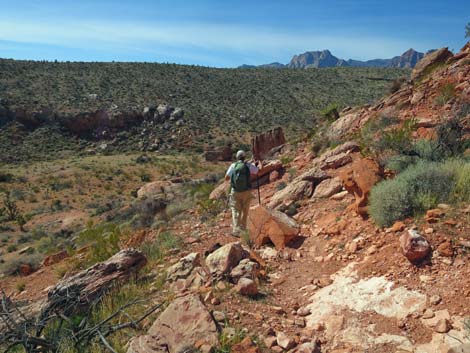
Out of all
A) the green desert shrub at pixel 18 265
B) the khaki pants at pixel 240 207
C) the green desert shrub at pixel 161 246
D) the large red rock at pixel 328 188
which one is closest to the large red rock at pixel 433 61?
the large red rock at pixel 328 188

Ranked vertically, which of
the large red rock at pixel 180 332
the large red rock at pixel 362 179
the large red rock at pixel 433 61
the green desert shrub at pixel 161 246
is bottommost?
the green desert shrub at pixel 161 246

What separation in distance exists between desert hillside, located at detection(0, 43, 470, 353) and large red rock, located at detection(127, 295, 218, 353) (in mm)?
12

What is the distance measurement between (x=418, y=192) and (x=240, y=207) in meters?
3.25

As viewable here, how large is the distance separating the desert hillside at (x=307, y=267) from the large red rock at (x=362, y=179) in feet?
0.07

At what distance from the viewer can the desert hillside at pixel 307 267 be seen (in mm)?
3779

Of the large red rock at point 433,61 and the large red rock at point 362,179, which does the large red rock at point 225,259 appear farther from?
the large red rock at point 433,61

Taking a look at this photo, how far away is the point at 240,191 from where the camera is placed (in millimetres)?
7430

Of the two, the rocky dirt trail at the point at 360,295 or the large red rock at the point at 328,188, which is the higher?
the large red rock at the point at 328,188

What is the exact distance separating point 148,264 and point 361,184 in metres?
3.68

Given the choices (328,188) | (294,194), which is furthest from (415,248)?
(294,194)

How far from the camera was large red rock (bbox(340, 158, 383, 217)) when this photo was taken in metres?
6.05

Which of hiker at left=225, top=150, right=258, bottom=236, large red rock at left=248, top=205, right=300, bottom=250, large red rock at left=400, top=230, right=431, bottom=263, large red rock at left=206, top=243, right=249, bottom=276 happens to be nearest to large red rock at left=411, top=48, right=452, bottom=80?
hiker at left=225, top=150, right=258, bottom=236

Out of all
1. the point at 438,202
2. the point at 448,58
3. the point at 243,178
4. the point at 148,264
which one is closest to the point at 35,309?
the point at 148,264

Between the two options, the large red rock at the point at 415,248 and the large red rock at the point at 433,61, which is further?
the large red rock at the point at 433,61
